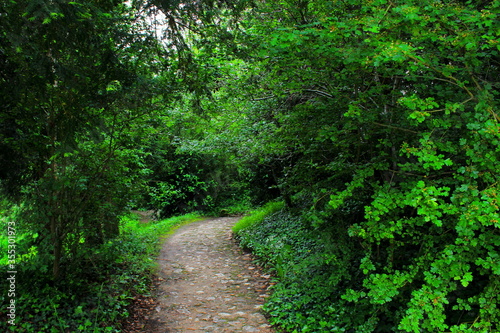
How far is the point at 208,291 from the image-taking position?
5758mm

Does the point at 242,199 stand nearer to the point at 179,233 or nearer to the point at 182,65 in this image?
the point at 179,233

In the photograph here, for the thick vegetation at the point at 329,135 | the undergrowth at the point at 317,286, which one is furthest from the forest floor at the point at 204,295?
the thick vegetation at the point at 329,135

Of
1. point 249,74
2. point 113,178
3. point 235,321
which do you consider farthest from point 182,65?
point 235,321

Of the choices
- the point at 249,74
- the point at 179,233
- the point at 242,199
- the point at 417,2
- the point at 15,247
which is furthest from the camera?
the point at 242,199

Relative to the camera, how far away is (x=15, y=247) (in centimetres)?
414

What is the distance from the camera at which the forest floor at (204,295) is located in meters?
4.48

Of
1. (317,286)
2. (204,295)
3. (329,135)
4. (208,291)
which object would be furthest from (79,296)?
(329,135)

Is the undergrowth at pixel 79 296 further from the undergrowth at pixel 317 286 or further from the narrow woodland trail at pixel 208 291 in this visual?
the undergrowth at pixel 317 286

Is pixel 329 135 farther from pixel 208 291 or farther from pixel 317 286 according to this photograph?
pixel 208 291

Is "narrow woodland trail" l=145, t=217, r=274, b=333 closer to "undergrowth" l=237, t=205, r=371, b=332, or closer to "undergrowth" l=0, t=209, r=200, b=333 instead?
"undergrowth" l=237, t=205, r=371, b=332

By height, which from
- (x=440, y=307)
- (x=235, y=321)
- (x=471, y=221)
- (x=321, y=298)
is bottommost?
(x=235, y=321)

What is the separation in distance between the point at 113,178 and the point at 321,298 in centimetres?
363

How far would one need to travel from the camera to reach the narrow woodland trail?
4504mm

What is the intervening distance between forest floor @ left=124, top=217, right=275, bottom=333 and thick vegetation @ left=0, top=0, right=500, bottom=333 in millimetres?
511
